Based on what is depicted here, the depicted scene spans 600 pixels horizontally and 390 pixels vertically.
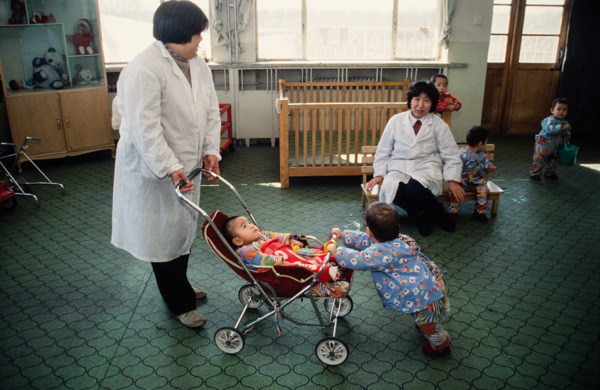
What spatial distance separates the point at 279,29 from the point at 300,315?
4.65 m

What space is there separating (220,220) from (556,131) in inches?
145

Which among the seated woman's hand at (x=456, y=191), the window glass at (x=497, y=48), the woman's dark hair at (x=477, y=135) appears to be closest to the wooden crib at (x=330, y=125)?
the woman's dark hair at (x=477, y=135)

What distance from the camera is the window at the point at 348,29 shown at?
20.0ft

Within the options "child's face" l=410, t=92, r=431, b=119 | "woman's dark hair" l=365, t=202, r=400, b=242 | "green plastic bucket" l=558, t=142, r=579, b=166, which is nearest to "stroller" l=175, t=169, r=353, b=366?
"woman's dark hair" l=365, t=202, r=400, b=242

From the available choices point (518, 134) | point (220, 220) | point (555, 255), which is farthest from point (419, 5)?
point (220, 220)

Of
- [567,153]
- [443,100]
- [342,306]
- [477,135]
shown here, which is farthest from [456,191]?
[567,153]

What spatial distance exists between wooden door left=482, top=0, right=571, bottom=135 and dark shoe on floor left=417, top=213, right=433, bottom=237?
12.3 ft

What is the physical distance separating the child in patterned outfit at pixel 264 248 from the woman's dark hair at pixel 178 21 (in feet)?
2.73

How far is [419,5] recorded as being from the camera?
614 cm

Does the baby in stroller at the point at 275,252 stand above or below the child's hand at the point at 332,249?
below

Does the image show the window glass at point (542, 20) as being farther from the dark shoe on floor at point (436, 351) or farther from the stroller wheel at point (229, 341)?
the stroller wheel at point (229, 341)

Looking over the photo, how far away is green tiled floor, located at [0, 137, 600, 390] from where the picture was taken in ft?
6.64

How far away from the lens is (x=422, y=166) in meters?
3.49

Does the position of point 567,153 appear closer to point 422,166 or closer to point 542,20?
point 422,166
